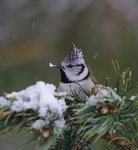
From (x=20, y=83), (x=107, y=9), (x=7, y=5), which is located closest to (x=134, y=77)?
(x=107, y=9)

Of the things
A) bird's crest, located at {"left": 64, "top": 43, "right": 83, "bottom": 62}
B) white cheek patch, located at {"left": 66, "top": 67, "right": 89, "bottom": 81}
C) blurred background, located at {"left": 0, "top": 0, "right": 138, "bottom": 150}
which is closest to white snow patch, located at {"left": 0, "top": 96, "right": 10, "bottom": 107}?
bird's crest, located at {"left": 64, "top": 43, "right": 83, "bottom": 62}

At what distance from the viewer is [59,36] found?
237 cm

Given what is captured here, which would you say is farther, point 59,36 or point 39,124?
point 59,36

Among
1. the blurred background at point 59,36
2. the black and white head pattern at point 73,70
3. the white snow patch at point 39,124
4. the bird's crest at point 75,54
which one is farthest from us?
the blurred background at point 59,36

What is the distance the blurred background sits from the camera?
85.0 inches

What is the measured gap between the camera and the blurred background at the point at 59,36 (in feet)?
7.09

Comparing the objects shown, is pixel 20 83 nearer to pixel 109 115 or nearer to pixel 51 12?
pixel 51 12

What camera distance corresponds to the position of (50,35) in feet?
8.01

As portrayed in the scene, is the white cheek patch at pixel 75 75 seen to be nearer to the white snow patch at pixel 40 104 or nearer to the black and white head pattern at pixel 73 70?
the black and white head pattern at pixel 73 70

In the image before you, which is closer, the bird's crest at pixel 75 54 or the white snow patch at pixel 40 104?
the white snow patch at pixel 40 104

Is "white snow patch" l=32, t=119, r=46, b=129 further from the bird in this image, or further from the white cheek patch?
the white cheek patch

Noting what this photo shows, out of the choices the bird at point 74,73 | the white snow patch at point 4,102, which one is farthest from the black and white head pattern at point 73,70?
the white snow patch at point 4,102

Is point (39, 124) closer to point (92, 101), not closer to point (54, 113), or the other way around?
point (54, 113)

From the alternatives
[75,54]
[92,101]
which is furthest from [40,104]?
[75,54]
